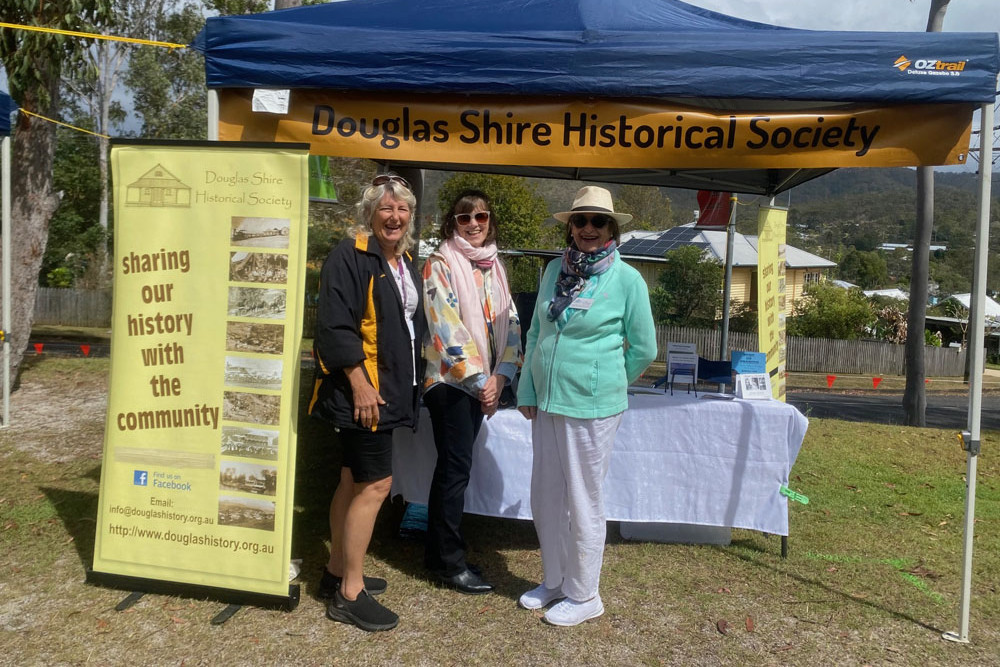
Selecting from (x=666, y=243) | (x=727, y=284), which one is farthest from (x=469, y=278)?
(x=666, y=243)

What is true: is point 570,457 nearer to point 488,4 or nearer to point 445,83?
point 445,83

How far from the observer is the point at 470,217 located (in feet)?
11.0

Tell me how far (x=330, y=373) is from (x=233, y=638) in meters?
1.09

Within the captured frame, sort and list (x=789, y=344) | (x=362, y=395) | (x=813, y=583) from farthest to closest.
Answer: (x=789, y=344), (x=813, y=583), (x=362, y=395)

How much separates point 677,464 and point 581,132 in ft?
5.62

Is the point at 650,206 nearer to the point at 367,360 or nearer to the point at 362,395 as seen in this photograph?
the point at 367,360

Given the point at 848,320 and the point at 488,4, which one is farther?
the point at 848,320

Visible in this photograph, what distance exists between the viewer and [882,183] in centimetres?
Result: 14412

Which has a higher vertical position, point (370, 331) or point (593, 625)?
point (370, 331)

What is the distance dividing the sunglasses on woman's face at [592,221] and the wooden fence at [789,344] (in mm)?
23243

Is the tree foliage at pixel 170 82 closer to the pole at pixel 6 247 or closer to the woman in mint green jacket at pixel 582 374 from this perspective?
the pole at pixel 6 247

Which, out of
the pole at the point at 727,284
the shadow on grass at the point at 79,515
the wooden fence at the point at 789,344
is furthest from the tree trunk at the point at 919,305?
the shadow on grass at the point at 79,515

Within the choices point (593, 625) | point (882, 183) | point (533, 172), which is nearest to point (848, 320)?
point (533, 172)

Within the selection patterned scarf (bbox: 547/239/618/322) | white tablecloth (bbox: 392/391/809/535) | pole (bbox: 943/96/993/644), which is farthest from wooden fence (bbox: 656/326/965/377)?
patterned scarf (bbox: 547/239/618/322)
